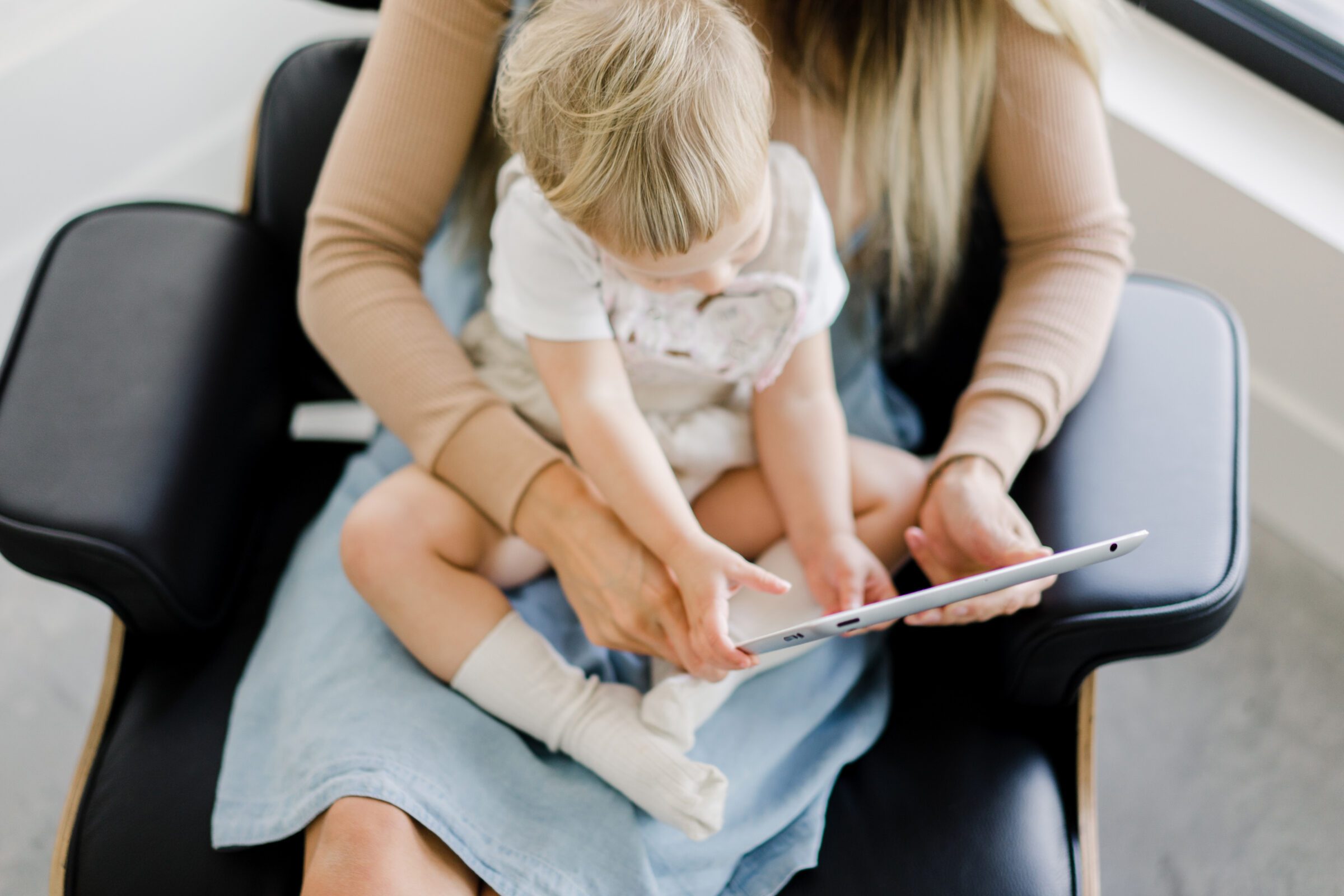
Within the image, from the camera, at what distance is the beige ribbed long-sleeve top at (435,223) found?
34.0 inches

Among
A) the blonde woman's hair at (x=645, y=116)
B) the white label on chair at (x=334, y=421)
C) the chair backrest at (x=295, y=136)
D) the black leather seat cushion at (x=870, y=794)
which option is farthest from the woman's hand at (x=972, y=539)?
the white label on chair at (x=334, y=421)

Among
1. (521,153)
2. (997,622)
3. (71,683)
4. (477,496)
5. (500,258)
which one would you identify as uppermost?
(521,153)

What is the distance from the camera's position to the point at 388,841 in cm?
71

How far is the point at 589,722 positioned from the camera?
0.79 m

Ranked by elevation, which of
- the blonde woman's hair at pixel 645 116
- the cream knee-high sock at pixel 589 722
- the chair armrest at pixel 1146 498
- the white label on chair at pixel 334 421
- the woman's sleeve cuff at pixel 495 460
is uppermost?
the blonde woman's hair at pixel 645 116

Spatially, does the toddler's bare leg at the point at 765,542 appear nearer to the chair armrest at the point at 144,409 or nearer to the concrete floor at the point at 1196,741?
the chair armrest at the point at 144,409

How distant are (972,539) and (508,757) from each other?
1.35 ft

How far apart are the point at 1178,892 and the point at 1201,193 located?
84 centimetres

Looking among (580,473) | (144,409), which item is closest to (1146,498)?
(580,473)

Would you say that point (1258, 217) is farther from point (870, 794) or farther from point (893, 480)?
point (870, 794)

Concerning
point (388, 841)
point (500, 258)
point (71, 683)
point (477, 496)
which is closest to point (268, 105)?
point (500, 258)

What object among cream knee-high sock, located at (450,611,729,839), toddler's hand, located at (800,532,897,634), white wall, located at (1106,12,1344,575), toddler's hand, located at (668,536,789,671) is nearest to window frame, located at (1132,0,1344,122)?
white wall, located at (1106,12,1344,575)

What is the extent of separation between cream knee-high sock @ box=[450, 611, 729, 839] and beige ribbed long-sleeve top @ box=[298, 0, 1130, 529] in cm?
12

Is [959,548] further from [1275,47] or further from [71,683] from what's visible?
[71,683]
